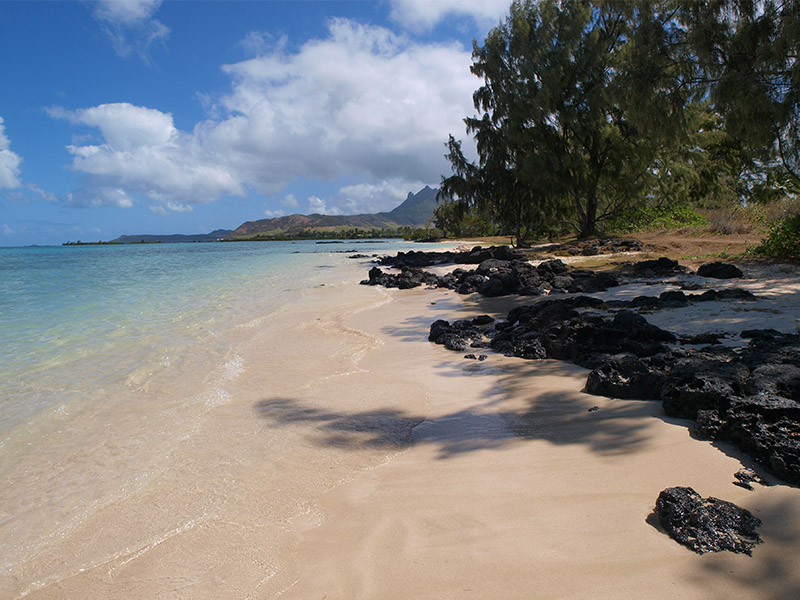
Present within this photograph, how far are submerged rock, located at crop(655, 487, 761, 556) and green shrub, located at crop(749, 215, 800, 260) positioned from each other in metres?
13.1

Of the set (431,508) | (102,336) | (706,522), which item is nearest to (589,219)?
(102,336)

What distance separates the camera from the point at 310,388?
5.60m

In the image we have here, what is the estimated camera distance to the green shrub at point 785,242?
11.9 meters

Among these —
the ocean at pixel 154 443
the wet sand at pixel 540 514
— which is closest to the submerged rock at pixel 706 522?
the wet sand at pixel 540 514

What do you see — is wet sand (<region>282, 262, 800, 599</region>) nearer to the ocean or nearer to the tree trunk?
the ocean

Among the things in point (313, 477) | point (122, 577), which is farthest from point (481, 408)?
point (122, 577)

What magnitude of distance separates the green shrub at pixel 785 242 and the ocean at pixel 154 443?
12292mm

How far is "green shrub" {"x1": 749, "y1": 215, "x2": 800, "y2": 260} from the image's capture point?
11933 mm

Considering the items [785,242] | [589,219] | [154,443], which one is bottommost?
[154,443]

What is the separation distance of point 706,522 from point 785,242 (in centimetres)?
1395

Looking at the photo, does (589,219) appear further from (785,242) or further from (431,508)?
(431,508)

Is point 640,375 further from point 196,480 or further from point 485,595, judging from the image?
point 196,480

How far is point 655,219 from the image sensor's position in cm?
2761

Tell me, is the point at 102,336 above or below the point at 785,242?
below
